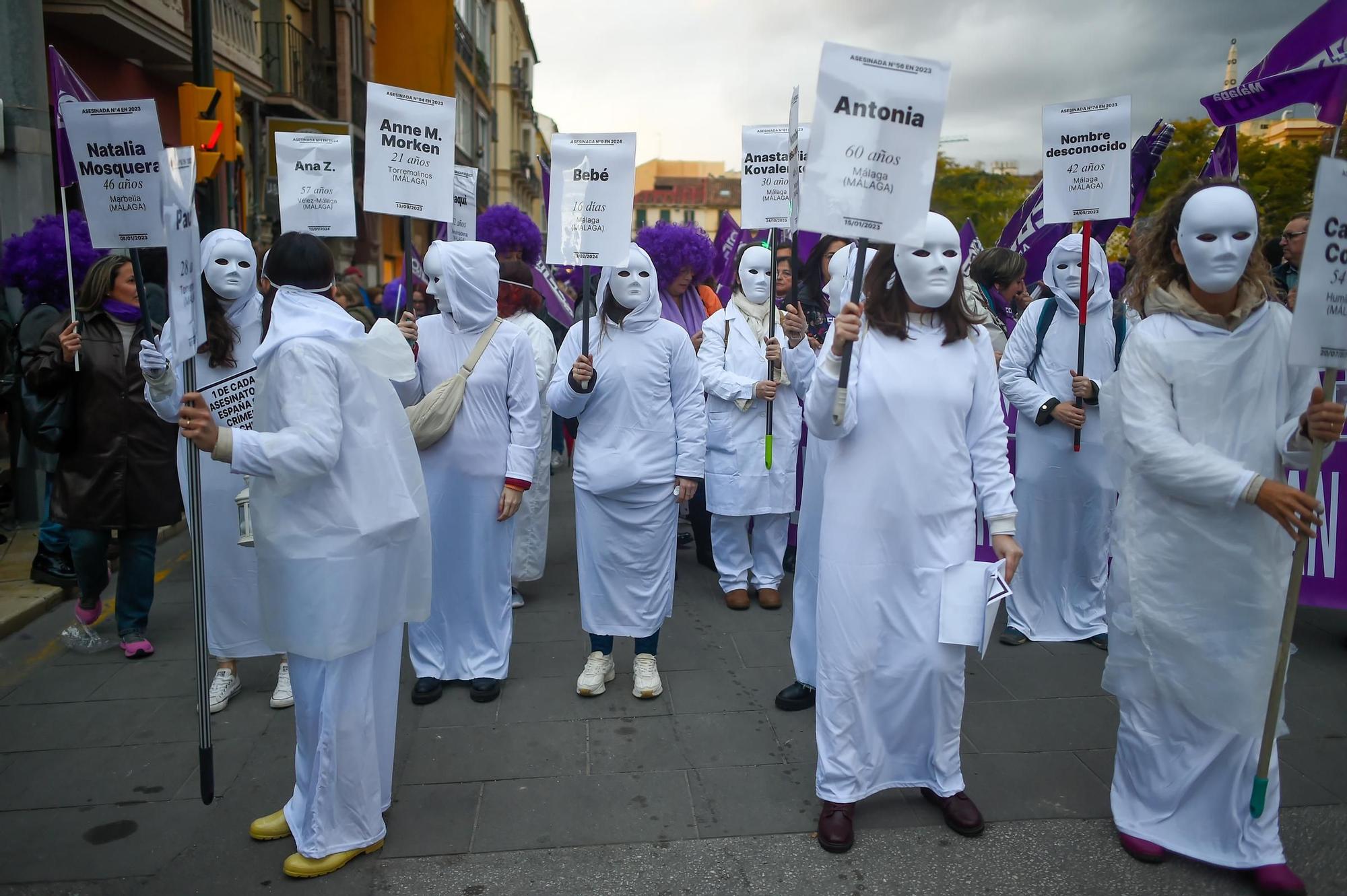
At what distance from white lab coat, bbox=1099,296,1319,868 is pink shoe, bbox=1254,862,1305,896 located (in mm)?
43

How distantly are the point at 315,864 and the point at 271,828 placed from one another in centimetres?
30

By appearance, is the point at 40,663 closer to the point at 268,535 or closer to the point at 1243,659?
the point at 268,535

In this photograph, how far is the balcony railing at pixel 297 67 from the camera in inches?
736

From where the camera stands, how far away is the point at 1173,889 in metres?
3.19

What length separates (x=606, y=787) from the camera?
3.87 metres

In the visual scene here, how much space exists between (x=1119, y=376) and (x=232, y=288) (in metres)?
3.48

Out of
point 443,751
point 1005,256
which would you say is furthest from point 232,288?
point 1005,256

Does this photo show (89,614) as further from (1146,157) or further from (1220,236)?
(1146,157)

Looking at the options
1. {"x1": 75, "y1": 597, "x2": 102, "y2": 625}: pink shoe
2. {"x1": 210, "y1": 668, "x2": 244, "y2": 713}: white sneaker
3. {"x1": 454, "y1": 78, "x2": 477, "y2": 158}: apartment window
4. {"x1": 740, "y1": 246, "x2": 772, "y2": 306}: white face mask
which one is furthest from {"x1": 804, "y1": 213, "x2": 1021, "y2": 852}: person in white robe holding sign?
{"x1": 454, "y1": 78, "x2": 477, "y2": 158}: apartment window

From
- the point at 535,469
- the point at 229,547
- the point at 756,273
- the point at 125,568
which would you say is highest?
the point at 756,273

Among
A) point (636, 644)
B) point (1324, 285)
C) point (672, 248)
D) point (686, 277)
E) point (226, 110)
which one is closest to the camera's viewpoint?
point (1324, 285)

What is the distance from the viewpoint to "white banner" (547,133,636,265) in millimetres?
4664

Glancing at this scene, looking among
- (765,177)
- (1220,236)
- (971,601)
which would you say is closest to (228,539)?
(971,601)

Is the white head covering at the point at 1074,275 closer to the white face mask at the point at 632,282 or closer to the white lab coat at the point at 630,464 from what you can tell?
the white lab coat at the point at 630,464
